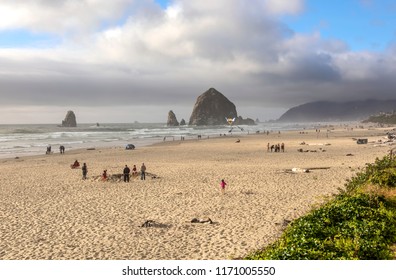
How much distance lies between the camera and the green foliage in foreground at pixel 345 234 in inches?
342

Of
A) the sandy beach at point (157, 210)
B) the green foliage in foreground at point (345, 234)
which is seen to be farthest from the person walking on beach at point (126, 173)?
the green foliage in foreground at point (345, 234)

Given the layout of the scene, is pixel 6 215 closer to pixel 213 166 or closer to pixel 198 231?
pixel 198 231

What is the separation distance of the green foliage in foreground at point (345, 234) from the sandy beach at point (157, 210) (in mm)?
3005

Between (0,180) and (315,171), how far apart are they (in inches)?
1097

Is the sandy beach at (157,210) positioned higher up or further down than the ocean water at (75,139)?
further down

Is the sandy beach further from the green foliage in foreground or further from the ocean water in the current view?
the ocean water

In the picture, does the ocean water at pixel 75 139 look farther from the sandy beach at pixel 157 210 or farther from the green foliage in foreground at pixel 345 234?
the green foliage in foreground at pixel 345 234

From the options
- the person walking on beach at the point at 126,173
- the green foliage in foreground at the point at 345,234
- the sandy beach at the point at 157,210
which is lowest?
the sandy beach at the point at 157,210

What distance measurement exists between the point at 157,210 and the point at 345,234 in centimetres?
1130

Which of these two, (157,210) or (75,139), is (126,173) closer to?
(157,210)

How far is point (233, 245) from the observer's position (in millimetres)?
13414

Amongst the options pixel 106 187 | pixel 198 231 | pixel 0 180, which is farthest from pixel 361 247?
pixel 0 180

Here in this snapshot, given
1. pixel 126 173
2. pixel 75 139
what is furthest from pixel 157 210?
pixel 75 139

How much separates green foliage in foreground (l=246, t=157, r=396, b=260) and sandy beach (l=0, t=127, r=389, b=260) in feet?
9.86
